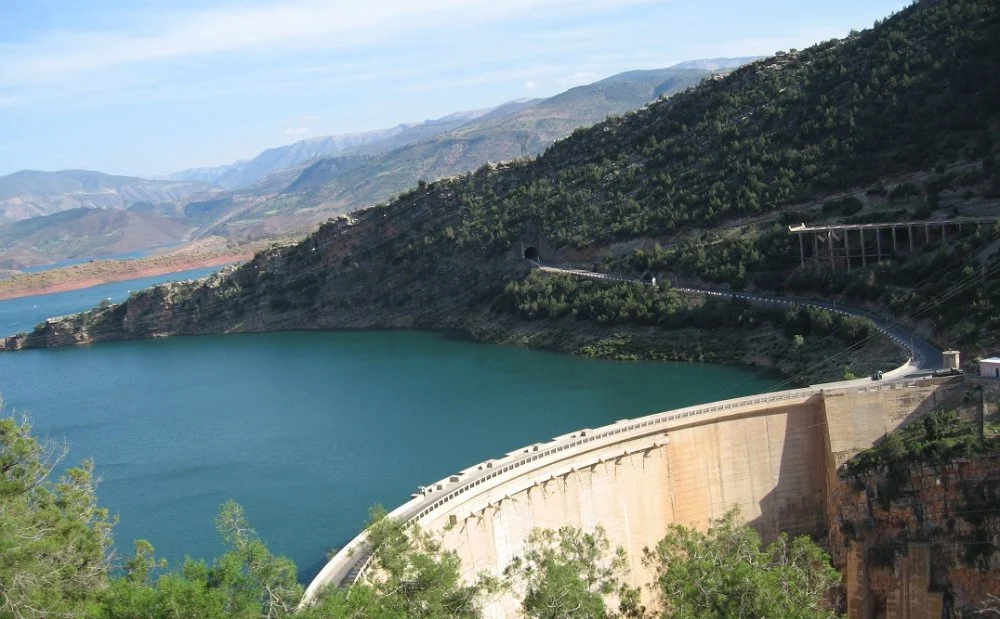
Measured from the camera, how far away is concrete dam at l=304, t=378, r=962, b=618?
3086cm

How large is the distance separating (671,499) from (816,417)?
234 inches

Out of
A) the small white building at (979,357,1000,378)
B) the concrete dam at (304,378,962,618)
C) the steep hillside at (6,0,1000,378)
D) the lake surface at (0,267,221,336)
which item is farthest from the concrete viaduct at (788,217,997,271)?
→ the lake surface at (0,267,221,336)

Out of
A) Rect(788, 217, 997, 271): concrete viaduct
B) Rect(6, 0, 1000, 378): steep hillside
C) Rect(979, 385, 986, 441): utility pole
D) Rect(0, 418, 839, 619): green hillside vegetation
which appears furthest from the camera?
Rect(6, 0, 1000, 378): steep hillside

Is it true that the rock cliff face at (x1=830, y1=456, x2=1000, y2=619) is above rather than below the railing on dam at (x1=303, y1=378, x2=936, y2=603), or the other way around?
below

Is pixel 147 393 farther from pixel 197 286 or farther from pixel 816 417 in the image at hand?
pixel 816 417

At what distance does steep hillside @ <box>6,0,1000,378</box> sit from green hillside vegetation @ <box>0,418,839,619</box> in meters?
26.1

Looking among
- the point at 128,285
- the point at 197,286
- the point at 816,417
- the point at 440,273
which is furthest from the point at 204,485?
the point at 128,285

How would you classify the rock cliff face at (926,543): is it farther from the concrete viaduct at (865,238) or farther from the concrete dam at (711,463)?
the concrete viaduct at (865,238)

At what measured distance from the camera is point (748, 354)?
174 ft

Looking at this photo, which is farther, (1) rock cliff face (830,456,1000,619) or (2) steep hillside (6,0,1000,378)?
(2) steep hillside (6,0,1000,378)

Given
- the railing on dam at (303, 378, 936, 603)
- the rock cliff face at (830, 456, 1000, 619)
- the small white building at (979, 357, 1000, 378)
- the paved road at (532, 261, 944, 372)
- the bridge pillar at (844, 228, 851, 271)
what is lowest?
the rock cliff face at (830, 456, 1000, 619)

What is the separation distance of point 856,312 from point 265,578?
39398 mm

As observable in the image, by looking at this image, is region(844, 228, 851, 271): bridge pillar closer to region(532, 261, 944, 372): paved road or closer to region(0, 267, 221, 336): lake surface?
region(532, 261, 944, 372): paved road

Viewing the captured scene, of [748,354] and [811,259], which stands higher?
[811,259]
